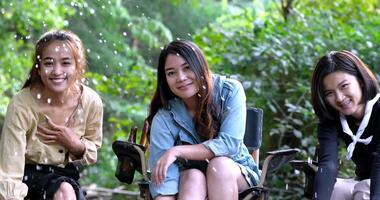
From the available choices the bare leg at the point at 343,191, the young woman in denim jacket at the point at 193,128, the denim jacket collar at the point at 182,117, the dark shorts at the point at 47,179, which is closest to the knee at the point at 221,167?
the young woman in denim jacket at the point at 193,128

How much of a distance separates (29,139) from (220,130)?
96 centimetres

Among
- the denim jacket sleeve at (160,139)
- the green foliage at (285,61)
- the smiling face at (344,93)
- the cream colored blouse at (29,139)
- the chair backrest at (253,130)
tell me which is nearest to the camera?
the cream colored blouse at (29,139)

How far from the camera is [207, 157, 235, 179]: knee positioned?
383 centimetres

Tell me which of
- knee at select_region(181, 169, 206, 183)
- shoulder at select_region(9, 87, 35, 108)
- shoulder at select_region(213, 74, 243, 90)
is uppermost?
shoulder at select_region(213, 74, 243, 90)

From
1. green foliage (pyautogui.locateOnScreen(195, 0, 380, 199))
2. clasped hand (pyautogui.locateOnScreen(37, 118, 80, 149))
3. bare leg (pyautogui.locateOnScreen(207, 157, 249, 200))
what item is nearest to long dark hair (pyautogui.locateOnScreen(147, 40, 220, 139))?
bare leg (pyautogui.locateOnScreen(207, 157, 249, 200))

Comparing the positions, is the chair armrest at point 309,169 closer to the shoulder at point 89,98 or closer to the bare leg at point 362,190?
the bare leg at point 362,190

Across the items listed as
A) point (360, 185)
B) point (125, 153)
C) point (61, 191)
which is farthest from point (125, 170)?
point (360, 185)

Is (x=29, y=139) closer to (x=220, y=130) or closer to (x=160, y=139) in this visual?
(x=160, y=139)

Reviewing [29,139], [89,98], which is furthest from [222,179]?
[29,139]

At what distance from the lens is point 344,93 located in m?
4.01

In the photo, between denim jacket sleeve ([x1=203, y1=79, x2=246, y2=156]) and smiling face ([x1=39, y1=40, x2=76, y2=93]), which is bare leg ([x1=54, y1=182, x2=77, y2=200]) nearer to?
smiling face ([x1=39, y1=40, x2=76, y2=93])

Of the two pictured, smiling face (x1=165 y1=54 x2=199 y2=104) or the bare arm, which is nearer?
the bare arm

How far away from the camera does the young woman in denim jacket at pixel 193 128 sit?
3908 mm

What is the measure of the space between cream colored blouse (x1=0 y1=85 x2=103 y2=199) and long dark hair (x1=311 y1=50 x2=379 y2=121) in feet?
3.78
